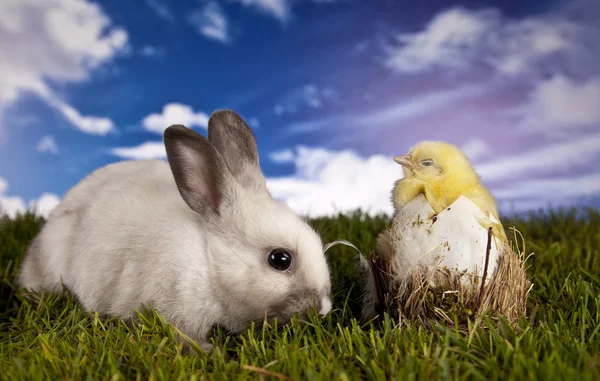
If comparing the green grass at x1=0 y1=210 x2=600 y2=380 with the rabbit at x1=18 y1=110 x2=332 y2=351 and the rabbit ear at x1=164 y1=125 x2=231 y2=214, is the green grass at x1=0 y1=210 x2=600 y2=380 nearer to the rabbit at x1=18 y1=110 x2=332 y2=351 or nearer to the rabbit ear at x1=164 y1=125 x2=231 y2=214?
the rabbit at x1=18 y1=110 x2=332 y2=351

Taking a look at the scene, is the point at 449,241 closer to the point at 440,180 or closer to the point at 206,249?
the point at 440,180

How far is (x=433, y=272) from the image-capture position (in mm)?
2920

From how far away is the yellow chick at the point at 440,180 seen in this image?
311 cm

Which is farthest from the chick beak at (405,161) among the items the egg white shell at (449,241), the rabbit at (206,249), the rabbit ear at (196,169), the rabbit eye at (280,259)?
the rabbit ear at (196,169)

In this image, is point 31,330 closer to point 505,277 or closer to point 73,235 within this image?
point 73,235

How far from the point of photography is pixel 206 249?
10.7 feet

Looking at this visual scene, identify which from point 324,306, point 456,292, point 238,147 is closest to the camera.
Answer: point 456,292

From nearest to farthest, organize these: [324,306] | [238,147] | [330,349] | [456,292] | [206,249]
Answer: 1. [330,349]
2. [456,292]
3. [324,306]
4. [206,249]
5. [238,147]

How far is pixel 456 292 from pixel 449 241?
279 mm

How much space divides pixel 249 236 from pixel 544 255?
2.78 m

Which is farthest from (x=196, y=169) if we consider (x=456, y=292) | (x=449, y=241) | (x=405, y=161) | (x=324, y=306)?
(x=456, y=292)

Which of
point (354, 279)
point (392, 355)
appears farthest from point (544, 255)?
point (392, 355)

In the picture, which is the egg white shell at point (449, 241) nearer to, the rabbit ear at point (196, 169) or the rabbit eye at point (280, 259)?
the rabbit eye at point (280, 259)

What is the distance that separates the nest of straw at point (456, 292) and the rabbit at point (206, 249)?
1.55 feet
